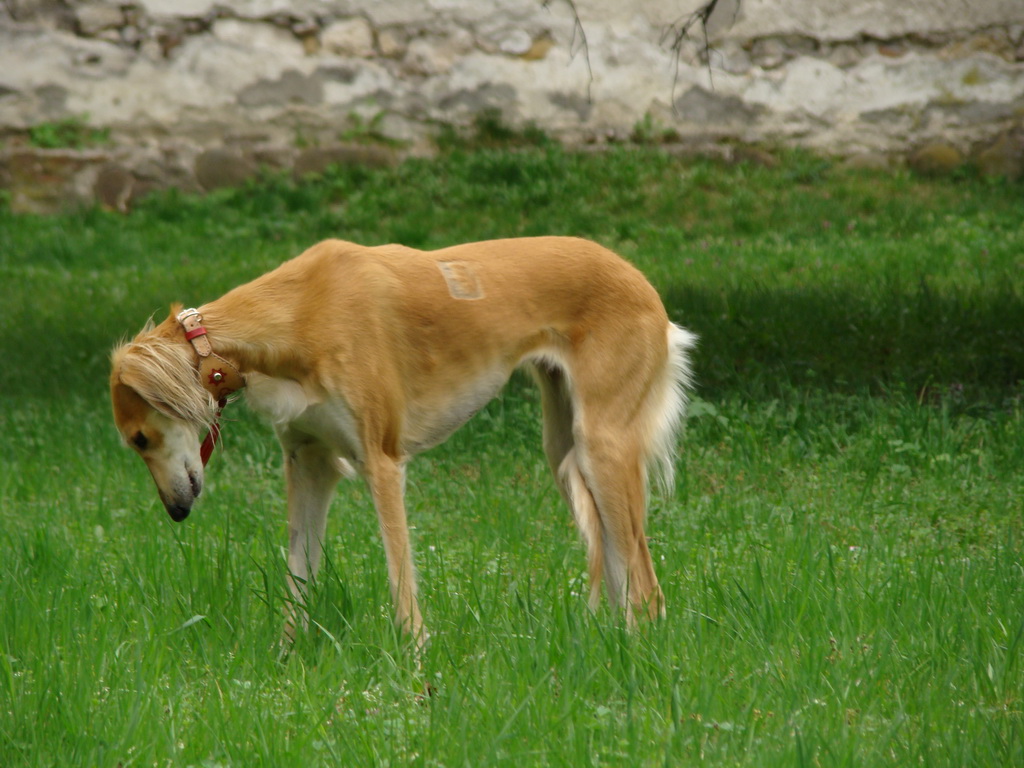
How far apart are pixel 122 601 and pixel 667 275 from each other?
538 centimetres

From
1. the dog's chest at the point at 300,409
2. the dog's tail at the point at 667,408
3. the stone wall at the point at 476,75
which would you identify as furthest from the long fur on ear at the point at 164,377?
the stone wall at the point at 476,75

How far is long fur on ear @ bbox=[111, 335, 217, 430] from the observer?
3.52 metres

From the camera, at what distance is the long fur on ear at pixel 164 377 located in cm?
352

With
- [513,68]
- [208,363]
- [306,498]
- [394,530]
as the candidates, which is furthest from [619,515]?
[513,68]

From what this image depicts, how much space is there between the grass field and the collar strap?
2.04ft

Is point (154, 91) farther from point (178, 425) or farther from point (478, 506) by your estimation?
point (178, 425)

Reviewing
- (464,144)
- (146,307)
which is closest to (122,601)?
(146,307)

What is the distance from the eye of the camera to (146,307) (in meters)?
8.08

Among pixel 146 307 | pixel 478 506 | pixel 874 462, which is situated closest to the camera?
pixel 478 506

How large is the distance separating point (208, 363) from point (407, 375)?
2.25ft

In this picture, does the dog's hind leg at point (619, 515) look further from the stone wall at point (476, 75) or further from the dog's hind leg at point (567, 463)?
the stone wall at point (476, 75)

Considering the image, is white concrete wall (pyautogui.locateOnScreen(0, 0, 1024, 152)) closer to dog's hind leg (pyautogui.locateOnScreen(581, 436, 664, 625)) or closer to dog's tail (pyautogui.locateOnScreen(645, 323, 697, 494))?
dog's tail (pyautogui.locateOnScreen(645, 323, 697, 494))

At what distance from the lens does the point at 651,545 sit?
15.2 feet

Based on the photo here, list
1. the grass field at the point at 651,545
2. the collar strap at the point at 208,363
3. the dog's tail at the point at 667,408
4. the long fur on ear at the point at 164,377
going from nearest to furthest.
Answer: the grass field at the point at 651,545 → the long fur on ear at the point at 164,377 → the collar strap at the point at 208,363 → the dog's tail at the point at 667,408
